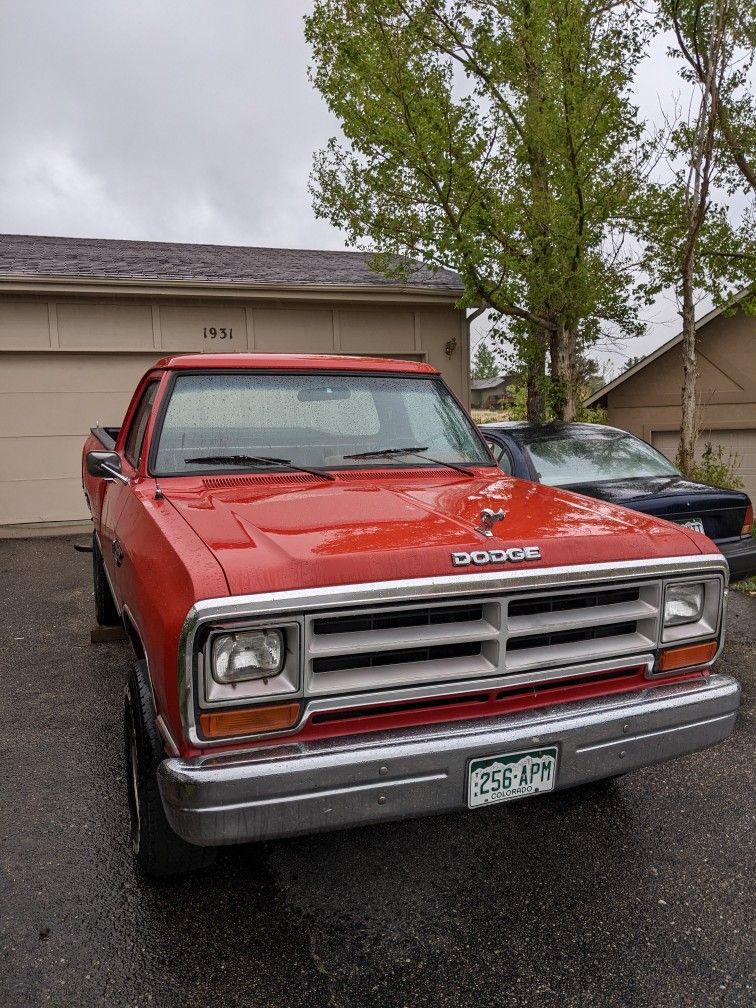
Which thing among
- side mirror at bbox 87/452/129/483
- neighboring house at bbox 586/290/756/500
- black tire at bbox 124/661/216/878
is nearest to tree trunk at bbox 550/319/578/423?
neighboring house at bbox 586/290/756/500

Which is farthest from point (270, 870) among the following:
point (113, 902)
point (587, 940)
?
point (587, 940)

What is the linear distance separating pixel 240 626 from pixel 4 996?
1315 mm

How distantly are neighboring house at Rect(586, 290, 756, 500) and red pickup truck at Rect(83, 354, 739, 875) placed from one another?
16180 millimetres

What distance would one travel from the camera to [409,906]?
258cm

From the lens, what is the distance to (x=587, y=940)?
241cm

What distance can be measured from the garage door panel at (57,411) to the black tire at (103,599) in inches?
214

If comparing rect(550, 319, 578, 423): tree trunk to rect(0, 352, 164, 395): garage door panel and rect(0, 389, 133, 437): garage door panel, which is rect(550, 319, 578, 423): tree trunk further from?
rect(0, 389, 133, 437): garage door panel

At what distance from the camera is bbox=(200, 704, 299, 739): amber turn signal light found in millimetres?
2045

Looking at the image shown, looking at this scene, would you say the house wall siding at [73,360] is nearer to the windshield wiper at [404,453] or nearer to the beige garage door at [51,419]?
the beige garage door at [51,419]

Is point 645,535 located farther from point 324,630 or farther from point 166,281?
point 166,281

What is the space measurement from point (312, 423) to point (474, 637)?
1.65m

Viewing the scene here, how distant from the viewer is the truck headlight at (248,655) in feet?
6.74

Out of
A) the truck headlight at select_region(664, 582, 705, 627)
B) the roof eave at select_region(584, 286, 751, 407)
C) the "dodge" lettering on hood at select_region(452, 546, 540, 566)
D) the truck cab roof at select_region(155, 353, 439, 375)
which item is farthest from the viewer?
the roof eave at select_region(584, 286, 751, 407)

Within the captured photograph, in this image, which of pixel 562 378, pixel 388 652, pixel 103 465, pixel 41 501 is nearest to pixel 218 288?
pixel 41 501
